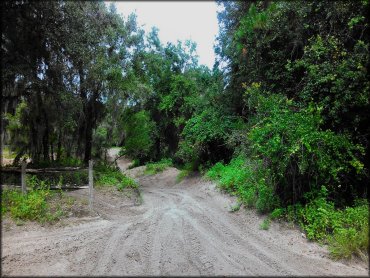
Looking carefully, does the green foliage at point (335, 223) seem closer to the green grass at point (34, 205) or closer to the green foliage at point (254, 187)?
the green foliage at point (254, 187)

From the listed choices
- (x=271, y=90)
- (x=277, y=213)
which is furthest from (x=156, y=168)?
(x=277, y=213)

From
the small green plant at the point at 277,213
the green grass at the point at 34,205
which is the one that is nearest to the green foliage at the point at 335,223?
the small green plant at the point at 277,213

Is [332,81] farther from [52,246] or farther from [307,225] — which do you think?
[52,246]

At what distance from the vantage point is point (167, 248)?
226 inches

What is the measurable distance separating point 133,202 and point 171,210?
6.33ft

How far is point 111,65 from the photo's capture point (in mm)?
13102

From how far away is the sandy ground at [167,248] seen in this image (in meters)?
4.69

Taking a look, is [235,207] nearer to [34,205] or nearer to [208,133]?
[34,205]

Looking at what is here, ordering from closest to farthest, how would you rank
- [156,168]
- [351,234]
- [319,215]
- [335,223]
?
1. [351,234]
2. [335,223]
3. [319,215]
4. [156,168]

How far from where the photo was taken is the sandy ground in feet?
15.4

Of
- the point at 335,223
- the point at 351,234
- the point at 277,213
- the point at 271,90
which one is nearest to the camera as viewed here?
the point at 351,234

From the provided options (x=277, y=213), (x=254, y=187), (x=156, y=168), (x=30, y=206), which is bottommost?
(x=156, y=168)

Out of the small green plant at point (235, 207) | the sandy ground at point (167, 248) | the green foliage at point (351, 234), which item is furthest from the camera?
the small green plant at point (235, 207)

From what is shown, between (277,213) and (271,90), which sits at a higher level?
(271,90)
